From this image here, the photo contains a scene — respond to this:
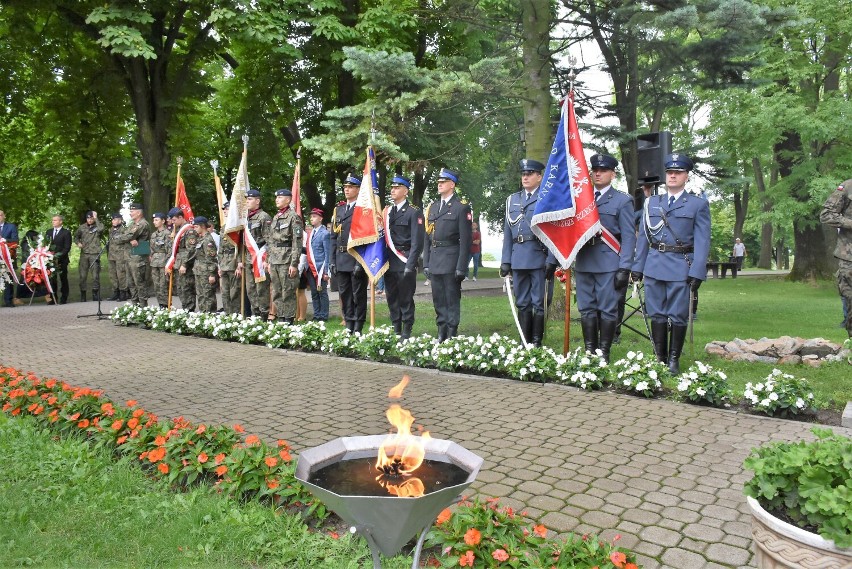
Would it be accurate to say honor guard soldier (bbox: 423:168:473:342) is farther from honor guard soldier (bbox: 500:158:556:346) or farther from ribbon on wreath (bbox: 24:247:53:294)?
ribbon on wreath (bbox: 24:247:53:294)

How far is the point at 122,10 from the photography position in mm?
15562

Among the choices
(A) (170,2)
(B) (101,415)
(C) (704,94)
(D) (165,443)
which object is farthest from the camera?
(C) (704,94)

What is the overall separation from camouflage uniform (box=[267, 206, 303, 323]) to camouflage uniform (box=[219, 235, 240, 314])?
1169 mm

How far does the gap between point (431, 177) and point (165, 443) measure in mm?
25740

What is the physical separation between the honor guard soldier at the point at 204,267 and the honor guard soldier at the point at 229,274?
34 centimetres

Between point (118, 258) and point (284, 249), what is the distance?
8.47 m

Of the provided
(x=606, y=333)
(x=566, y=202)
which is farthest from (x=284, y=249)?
(x=606, y=333)

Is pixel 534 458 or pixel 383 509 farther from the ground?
pixel 383 509

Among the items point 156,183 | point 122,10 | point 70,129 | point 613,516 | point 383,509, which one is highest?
point 122,10

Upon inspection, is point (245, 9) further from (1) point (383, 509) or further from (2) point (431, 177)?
(1) point (383, 509)

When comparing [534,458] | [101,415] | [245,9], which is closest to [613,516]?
[534,458]

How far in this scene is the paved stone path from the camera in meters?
3.52

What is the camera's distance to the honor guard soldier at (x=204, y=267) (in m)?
12.2

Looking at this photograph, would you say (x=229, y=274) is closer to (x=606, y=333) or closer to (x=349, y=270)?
(x=349, y=270)
